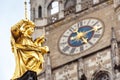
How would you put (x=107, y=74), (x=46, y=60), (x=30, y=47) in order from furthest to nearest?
1. (x=46, y=60)
2. (x=107, y=74)
3. (x=30, y=47)

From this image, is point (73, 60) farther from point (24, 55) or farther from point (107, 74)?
point (24, 55)

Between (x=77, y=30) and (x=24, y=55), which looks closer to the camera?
(x=24, y=55)

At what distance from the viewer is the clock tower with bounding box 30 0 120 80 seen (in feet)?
89.0

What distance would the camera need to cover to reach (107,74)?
2695cm

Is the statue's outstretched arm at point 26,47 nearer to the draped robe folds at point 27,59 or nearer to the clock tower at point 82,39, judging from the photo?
the draped robe folds at point 27,59

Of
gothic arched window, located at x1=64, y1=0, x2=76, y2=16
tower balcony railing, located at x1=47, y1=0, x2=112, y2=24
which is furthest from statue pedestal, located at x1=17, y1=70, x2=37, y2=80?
gothic arched window, located at x1=64, y1=0, x2=76, y2=16

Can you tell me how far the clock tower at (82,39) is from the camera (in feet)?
89.0

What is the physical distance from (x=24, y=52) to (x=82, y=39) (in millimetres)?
17970

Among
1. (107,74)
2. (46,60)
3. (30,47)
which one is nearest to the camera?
(30,47)

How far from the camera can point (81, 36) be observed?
28.6 meters

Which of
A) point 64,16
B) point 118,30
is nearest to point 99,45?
point 118,30

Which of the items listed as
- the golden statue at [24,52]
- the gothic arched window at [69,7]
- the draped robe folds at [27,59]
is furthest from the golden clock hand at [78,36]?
the draped robe folds at [27,59]

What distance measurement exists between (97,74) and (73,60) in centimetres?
142

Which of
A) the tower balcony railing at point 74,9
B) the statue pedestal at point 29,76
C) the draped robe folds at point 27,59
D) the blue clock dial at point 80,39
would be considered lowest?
the statue pedestal at point 29,76
